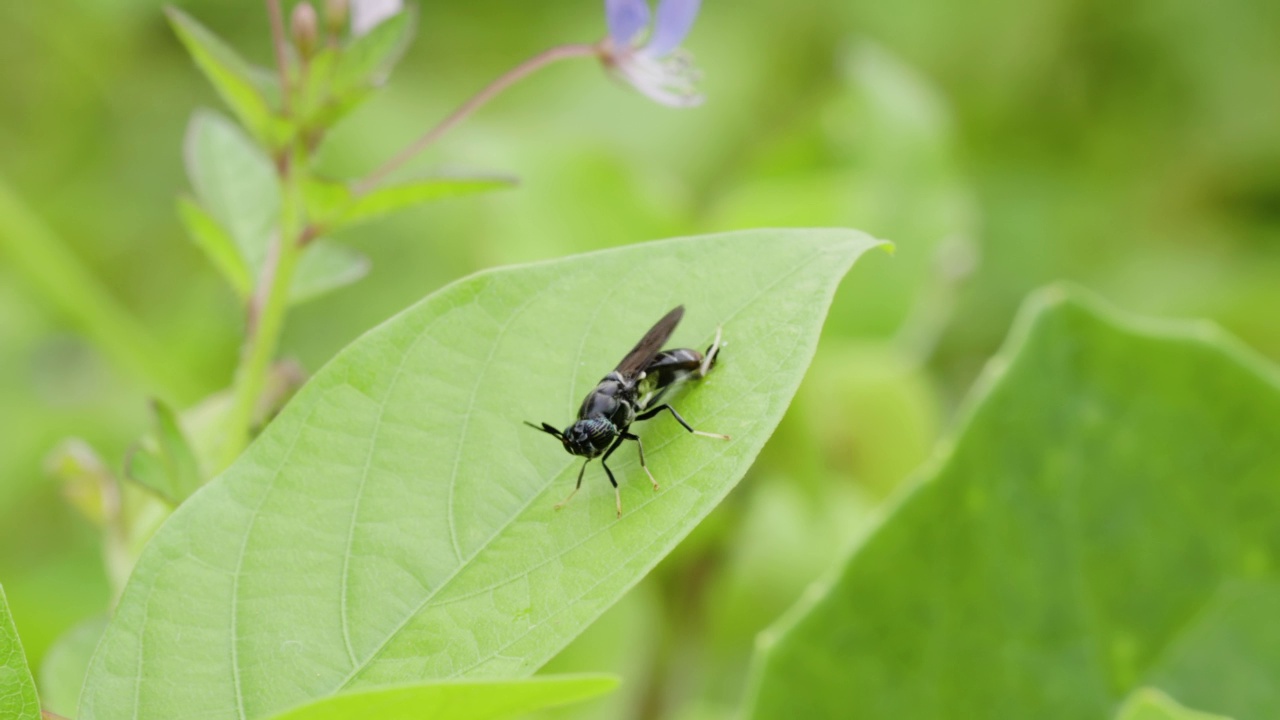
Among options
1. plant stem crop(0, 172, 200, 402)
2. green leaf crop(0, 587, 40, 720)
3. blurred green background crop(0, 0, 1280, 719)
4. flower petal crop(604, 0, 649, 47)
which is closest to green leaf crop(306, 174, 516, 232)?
flower petal crop(604, 0, 649, 47)

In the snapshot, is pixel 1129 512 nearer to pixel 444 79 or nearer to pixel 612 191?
pixel 612 191

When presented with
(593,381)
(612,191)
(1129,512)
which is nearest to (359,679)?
(593,381)

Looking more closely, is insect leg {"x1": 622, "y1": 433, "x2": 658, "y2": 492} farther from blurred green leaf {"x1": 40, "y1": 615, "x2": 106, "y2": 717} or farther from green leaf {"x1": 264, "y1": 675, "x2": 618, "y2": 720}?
blurred green leaf {"x1": 40, "y1": 615, "x2": 106, "y2": 717}

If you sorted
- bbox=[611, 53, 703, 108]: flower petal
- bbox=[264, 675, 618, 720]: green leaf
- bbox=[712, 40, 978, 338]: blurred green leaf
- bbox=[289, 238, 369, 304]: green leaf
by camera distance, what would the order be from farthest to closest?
bbox=[712, 40, 978, 338]: blurred green leaf < bbox=[611, 53, 703, 108]: flower petal < bbox=[289, 238, 369, 304]: green leaf < bbox=[264, 675, 618, 720]: green leaf

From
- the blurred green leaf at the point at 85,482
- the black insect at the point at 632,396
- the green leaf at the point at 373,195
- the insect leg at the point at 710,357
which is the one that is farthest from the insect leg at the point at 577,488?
the blurred green leaf at the point at 85,482

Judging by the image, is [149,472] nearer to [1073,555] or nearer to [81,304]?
[1073,555]

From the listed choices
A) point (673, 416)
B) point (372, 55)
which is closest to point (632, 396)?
point (673, 416)

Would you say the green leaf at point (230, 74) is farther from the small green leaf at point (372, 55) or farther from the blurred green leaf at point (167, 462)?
the blurred green leaf at point (167, 462)
